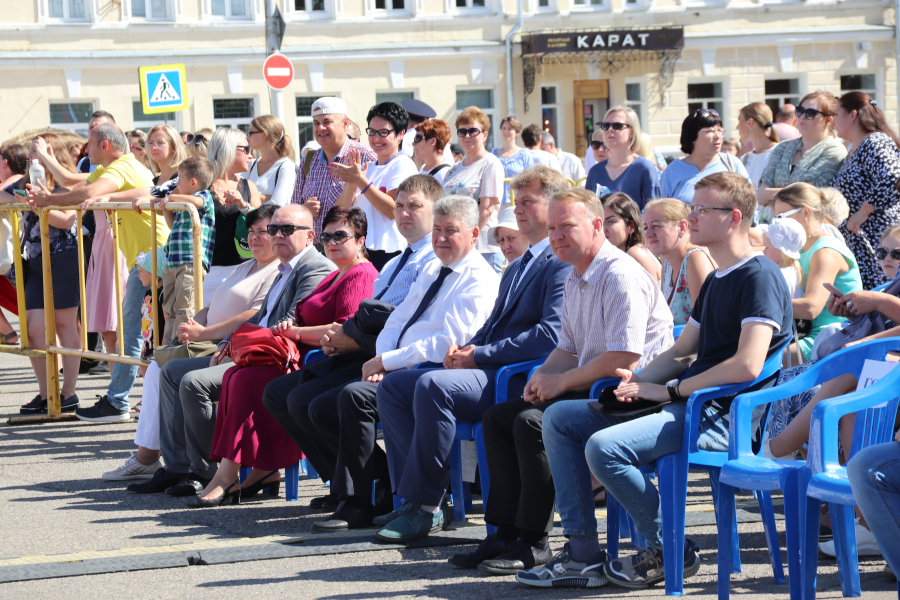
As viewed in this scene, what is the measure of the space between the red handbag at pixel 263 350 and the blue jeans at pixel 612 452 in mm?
2110

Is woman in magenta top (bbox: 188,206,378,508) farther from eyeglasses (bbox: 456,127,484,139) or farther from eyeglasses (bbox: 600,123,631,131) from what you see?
eyeglasses (bbox: 456,127,484,139)

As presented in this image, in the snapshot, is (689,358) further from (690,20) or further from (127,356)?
(690,20)

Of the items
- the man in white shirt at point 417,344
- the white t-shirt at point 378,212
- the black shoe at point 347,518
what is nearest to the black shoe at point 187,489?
the man in white shirt at point 417,344

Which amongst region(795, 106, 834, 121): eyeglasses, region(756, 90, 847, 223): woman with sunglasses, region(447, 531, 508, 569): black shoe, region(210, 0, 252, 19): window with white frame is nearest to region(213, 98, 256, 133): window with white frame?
region(210, 0, 252, 19): window with white frame

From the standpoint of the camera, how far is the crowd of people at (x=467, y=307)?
4469mm

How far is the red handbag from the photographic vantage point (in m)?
6.20

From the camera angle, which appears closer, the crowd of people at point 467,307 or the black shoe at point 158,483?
the crowd of people at point 467,307

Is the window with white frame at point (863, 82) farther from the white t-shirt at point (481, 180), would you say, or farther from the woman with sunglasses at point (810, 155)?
the white t-shirt at point (481, 180)

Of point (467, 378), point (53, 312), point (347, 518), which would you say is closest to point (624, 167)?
point (467, 378)

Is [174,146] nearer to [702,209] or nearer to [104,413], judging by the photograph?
[104,413]

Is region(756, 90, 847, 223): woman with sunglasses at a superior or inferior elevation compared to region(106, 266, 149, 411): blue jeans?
superior

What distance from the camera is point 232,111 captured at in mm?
25875

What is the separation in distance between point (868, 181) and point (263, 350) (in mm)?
3951

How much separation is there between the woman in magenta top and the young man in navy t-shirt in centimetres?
209
